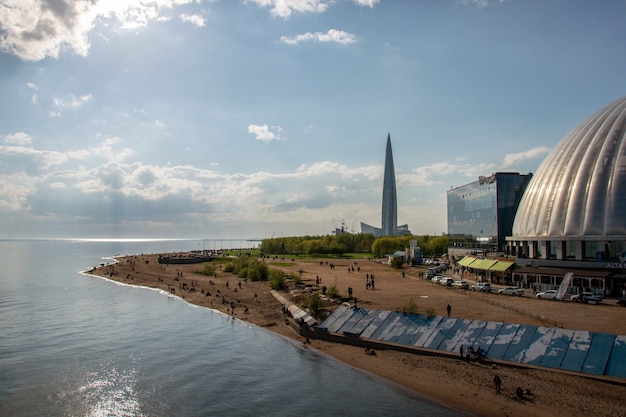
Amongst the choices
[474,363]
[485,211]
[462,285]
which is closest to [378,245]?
[485,211]

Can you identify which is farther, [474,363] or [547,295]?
[547,295]

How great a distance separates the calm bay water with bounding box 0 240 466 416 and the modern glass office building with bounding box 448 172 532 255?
246 ft

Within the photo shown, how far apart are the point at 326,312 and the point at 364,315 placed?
621 centimetres

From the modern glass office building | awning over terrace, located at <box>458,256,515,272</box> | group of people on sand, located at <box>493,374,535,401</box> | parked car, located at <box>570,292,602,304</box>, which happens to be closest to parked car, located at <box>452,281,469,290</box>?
awning over terrace, located at <box>458,256,515,272</box>

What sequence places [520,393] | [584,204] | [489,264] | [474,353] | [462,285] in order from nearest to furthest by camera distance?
1. [520,393]
2. [474,353]
3. [584,204]
4. [462,285]
5. [489,264]

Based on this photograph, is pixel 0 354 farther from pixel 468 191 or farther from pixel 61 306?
pixel 468 191

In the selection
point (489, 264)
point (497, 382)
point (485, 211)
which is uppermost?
point (485, 211)

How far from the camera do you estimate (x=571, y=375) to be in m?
29.2

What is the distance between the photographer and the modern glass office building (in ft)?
344

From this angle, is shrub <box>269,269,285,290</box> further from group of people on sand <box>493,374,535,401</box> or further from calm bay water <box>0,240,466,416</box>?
group of people on sand <box>493,374,535,401</box>

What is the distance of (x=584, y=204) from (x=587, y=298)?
17.0 m

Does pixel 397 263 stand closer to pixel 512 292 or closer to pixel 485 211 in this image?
pixel 485 211

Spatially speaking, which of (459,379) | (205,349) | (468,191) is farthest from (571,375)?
(468,191)

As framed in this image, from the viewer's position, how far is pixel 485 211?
111 metres
